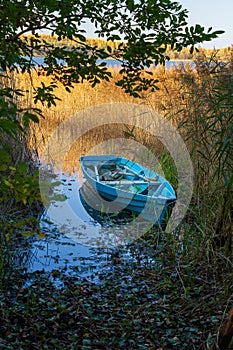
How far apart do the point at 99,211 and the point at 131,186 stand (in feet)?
1.68

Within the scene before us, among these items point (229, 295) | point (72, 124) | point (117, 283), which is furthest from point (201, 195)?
point (72, 124)

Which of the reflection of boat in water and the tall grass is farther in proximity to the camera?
the reflection of boat in water

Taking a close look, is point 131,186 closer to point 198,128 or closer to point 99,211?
point 99,211

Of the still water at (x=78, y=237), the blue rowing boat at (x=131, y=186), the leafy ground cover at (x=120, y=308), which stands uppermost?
the blue rowing boat at (x=131, y=186)

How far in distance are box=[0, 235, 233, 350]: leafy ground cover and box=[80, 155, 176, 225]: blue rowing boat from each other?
3.82ft

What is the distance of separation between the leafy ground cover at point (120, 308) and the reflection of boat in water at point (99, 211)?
157 cm

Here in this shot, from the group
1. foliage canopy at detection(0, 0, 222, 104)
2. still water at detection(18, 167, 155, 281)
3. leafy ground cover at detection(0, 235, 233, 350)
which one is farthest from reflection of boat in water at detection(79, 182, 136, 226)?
foliage canopy at detection(0, 0, 222, 104)

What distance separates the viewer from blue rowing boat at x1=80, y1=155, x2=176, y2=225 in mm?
5594

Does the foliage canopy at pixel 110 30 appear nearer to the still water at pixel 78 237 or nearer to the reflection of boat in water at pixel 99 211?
the still water at pixel 78 237

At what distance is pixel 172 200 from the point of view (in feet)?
18.0

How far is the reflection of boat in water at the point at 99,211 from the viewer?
5.98 m

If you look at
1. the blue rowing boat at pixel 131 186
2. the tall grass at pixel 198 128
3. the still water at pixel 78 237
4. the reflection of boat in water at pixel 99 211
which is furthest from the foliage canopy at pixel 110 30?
the reflection of boat in water at pixel 99 211

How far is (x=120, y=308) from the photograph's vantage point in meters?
3.62

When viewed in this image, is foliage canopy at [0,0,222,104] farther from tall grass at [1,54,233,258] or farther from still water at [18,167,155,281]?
still water at [18,167,155,281]
